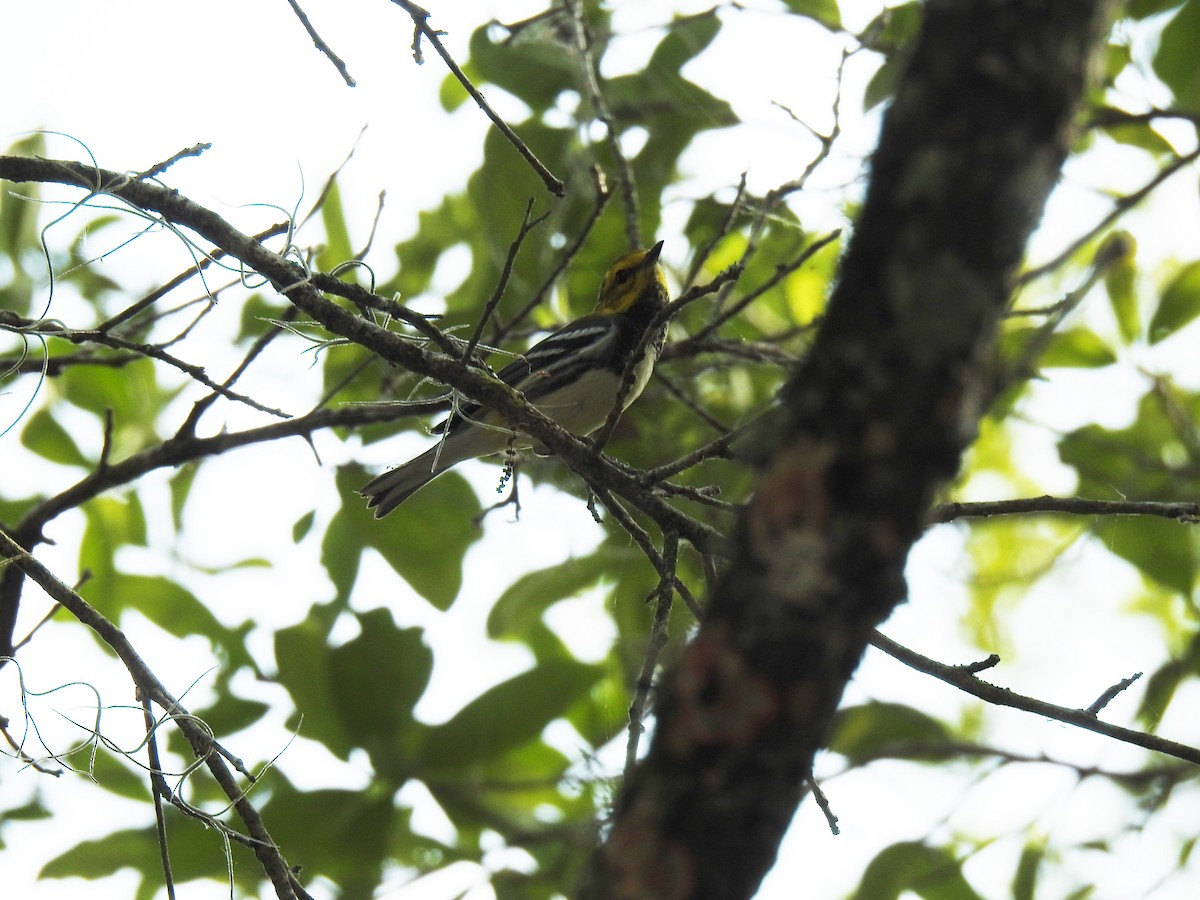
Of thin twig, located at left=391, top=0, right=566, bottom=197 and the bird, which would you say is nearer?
thin twig, located at left=391, top=0, right=566, bottom=197

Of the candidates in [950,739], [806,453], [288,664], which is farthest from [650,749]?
[950,739]

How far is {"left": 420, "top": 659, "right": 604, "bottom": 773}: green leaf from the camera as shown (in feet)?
13.7

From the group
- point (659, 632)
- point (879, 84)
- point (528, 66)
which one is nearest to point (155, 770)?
point (659, 632)

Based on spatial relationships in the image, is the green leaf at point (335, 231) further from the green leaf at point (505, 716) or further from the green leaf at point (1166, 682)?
the green leaf at point (1166, 682)

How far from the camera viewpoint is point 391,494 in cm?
469

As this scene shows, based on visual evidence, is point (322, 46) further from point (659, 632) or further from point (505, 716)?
point (505, 716)

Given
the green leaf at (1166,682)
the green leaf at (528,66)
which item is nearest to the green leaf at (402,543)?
the green leaf at (528,66)

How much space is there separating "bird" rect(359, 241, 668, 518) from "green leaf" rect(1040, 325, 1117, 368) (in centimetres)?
196

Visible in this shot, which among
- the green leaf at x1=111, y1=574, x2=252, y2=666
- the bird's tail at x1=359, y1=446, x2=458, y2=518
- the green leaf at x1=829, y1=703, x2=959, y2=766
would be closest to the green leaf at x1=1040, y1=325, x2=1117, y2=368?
the green leaf at x1=829, y1=703, x2=959, y2=766

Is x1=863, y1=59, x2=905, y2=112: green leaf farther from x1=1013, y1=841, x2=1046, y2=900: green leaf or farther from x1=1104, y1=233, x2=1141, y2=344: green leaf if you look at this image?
x1=1013, y1=841, x2=1046, y2=900: green leaf

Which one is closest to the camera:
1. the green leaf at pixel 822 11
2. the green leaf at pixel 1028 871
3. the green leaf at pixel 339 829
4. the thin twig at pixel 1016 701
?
the thin twig at pixel 1016 701

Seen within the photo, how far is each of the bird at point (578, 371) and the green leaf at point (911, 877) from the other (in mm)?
2094

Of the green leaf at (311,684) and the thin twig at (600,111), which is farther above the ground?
the thin twig at (600,111)

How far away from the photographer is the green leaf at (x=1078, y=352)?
531 cm
